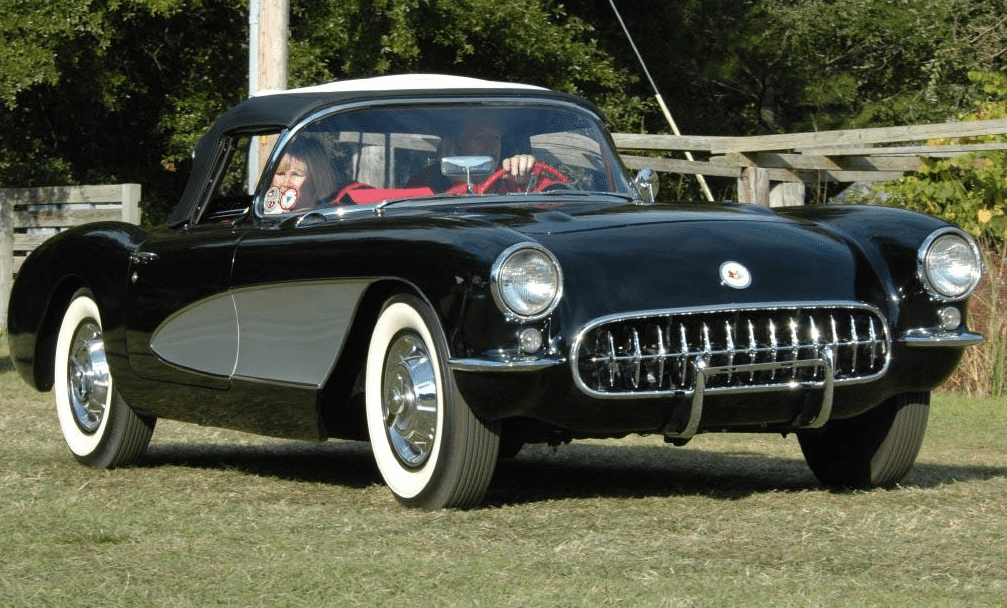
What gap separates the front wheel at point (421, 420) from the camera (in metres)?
5.50

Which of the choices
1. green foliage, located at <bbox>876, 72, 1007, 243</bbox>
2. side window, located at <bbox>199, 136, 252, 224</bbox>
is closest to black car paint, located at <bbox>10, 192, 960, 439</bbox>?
side window, located at <bbox>199, 136, 252, 224</bbox>

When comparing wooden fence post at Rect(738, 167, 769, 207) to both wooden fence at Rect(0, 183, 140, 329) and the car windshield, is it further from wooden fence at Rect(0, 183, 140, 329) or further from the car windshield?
wooden fence at Rect(0, 183, 140, 329)

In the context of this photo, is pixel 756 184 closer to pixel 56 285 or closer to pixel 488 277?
pixel 56 285

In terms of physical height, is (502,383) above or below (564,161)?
below

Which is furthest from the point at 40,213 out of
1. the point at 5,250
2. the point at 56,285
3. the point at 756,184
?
the point at 56,285

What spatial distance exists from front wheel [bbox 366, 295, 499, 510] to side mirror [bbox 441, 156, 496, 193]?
95 centimetres

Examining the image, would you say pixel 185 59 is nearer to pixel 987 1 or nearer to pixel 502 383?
pixel 987 1

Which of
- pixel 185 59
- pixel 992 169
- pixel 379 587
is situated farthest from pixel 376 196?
pixel 185 59

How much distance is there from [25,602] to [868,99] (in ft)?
88.1

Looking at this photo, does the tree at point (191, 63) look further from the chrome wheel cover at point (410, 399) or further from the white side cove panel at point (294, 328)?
the chrome wheel cover at point (410, 399)

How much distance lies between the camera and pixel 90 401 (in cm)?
761

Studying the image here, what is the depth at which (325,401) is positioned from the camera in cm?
613

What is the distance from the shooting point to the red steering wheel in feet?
21.7

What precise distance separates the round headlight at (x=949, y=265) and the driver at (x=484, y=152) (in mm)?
1603
